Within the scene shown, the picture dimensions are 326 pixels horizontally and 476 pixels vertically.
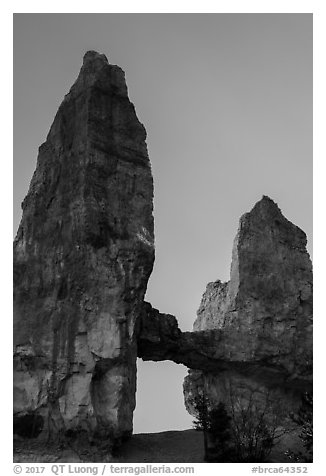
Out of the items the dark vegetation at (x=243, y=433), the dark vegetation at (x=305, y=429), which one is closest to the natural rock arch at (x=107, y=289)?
the dark vegetation at (x=305, y=429)

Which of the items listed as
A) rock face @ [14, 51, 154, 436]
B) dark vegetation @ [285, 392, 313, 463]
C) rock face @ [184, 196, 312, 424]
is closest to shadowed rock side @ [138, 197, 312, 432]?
rock face @ [184, 196, 312, 424]

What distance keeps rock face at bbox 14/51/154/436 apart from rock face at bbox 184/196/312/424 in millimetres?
4988

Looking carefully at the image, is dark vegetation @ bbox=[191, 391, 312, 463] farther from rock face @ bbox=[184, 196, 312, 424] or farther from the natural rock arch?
the natural rock arch

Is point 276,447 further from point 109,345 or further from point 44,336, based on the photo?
point 44,336

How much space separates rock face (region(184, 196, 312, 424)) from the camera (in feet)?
83.0

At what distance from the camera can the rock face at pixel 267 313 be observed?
2530cm

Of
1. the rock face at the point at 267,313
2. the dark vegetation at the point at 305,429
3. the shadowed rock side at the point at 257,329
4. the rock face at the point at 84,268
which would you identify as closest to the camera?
the rock face at the point at 84,268

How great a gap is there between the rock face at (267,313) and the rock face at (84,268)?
16.4 ft

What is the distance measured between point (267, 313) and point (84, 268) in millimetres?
8244

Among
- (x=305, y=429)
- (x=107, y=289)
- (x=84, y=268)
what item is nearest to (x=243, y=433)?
(x=305, y=429)

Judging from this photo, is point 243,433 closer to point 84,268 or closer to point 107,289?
point 107,289

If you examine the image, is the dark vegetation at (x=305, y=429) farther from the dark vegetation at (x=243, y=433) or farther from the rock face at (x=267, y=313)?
the rock face at (x=267, y=313)

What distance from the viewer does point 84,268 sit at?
70.7 feet

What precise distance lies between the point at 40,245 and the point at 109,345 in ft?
13.8
